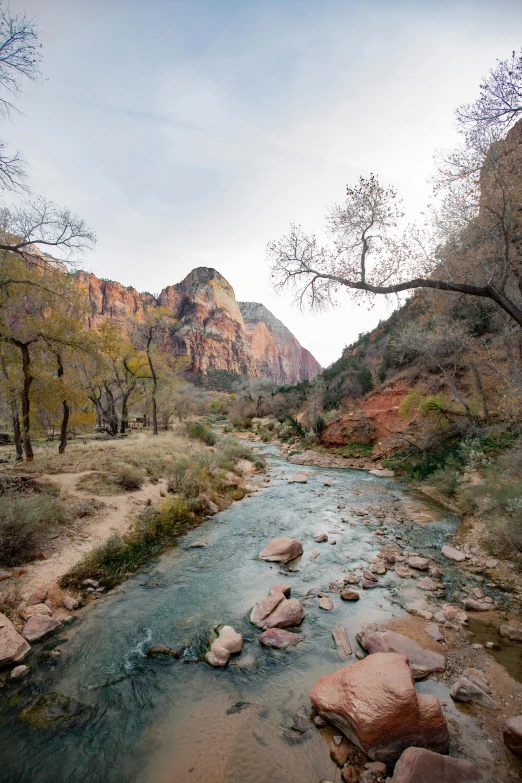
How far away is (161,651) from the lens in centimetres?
421

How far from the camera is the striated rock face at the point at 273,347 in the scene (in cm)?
15838

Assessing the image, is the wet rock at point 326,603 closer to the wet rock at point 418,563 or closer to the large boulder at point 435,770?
the wet rock at point 418,563

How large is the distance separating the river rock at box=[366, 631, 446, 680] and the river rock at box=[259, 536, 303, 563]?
294 centimetres

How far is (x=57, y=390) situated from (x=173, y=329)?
3802 inches

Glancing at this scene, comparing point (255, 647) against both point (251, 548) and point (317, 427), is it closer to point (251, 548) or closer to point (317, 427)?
point (251, 548)

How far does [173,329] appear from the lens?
344ft

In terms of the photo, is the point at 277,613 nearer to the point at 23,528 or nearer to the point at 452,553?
the point at 452,553

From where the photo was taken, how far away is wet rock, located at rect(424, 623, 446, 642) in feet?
13.6

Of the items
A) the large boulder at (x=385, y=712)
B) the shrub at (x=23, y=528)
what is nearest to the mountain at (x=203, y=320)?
the shrub at (x=23, y=528)

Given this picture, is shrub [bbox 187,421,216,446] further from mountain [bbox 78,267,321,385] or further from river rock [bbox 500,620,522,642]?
mountain [bbox 78,267,321,385]

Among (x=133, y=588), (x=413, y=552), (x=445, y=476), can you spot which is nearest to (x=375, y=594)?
(x=413, y=552)

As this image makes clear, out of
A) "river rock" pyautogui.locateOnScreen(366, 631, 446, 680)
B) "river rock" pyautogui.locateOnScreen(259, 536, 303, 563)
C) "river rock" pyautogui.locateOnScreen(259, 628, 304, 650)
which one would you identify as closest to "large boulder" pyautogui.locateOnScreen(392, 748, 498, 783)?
"river rock" pyautogui.locateOnScreen(366, 631, 446, 680)

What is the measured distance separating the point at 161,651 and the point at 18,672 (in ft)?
5.24

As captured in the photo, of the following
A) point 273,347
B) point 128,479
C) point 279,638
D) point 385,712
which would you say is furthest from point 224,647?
point 273,347
